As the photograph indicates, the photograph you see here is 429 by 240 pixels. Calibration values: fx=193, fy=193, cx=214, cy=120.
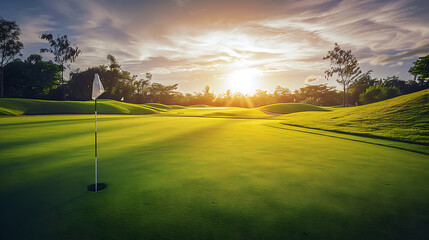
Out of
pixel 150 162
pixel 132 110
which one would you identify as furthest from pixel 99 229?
pixel 132 110

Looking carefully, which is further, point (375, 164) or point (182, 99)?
point (182, 99)

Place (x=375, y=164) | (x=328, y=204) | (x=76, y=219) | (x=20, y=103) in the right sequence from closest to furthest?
(x=76, y=219)
(x=328, y=204)
(x=375, y=164)
(x=20, y=103)

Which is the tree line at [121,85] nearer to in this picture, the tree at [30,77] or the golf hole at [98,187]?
the tree at [30,77]

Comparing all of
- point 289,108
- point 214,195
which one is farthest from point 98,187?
point 289,108

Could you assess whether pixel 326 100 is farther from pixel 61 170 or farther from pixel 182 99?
pixel 61 170

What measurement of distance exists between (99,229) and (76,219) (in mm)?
542

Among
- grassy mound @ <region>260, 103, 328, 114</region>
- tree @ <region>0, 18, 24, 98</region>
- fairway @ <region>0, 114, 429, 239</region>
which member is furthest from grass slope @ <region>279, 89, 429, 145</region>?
tree @ <region>0, 18, 24, 98</region>

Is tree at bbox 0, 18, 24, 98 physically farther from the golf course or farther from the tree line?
the golf course

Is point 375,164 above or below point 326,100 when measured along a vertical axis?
below

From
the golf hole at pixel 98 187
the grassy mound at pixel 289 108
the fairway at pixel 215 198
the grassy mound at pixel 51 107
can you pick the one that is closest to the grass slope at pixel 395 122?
the fairway at pixel 215 198

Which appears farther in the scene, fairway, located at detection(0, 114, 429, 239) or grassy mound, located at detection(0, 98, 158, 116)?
grassy mound, located at detection(0, 98, 158, 116)

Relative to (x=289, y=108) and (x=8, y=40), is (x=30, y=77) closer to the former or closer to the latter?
(x=8, y=40)

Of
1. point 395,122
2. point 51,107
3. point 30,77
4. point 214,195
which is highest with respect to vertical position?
point 30,77

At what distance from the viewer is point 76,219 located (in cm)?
287
